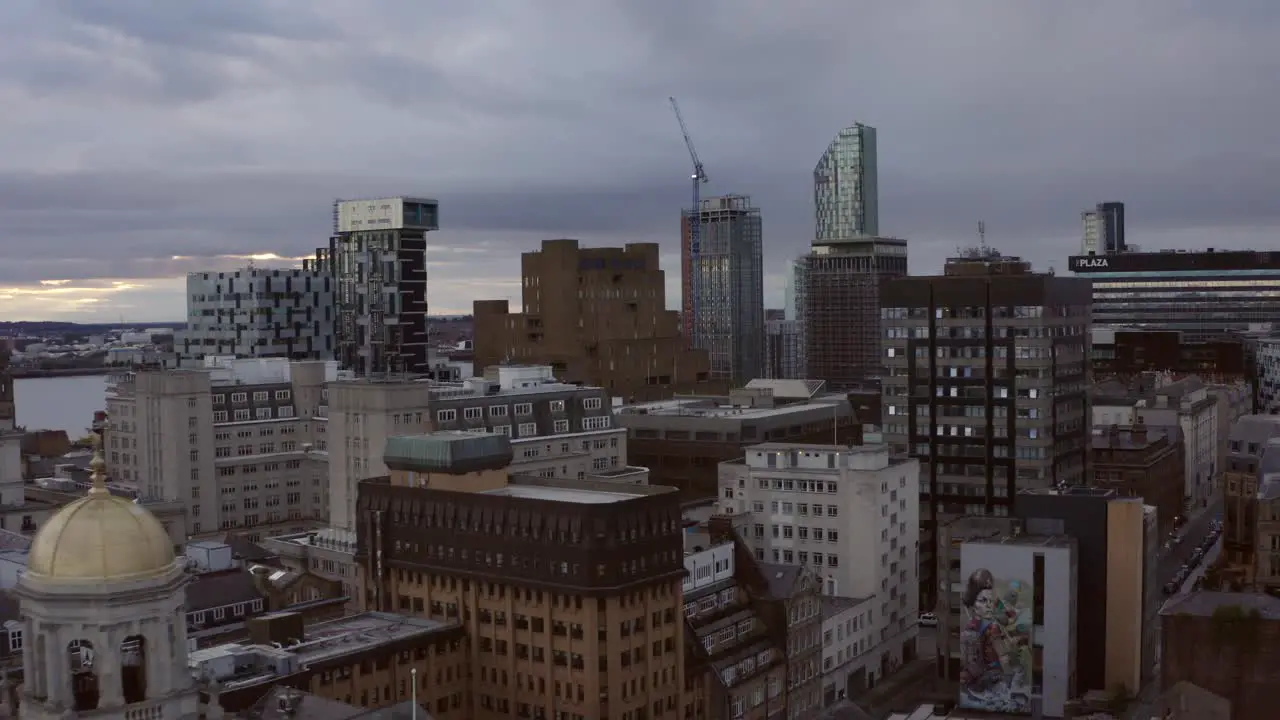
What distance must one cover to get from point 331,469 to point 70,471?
38.5 m

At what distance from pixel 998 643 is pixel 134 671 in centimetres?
6120

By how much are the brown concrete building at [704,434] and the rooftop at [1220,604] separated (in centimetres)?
7086

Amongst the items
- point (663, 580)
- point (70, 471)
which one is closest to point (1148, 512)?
point (663, 580)

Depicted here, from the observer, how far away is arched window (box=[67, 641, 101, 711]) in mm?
48312

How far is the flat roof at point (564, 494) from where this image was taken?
8769cm

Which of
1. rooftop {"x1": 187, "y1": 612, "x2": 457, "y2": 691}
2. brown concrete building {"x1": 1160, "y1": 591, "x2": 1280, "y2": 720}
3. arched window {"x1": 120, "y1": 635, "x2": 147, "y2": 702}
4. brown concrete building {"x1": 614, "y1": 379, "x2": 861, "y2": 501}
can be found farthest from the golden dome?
brown concrete building {"x1": 614, "y1": 379, "x2": 861, "y2": 501}

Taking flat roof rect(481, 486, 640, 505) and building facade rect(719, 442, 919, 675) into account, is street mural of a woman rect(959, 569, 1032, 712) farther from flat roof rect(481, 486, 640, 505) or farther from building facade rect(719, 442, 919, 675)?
flat roof rect(481, 486, 640, 505)

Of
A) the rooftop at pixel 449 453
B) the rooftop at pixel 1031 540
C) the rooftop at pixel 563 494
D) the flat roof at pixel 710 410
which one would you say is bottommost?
the rooftop at pixel 1031 540

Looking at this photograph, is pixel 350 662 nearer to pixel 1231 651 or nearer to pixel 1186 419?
pixel 1231 651

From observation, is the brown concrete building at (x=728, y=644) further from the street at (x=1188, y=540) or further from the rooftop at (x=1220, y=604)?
the street at (x=1188, y=540)

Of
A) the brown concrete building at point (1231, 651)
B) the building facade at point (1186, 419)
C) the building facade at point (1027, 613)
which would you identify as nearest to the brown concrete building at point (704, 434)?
the building facade at point (1186, 419)

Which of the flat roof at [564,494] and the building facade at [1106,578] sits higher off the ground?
the flat roof at [564,494]

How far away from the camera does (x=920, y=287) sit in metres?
129

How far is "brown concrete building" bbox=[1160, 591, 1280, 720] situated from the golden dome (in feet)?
167
